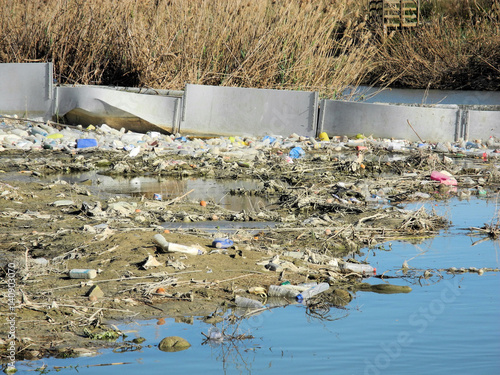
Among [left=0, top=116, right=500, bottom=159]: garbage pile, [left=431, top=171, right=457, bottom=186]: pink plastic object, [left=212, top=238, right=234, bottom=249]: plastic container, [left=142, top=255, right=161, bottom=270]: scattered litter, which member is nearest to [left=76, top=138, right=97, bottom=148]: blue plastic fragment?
[left=0, top=116, right=500, bottom=159]: garbage pile

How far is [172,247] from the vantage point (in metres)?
4.09

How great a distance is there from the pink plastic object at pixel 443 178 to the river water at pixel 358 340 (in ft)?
10.2

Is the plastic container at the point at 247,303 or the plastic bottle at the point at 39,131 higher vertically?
the plastic container at the point at 247,303

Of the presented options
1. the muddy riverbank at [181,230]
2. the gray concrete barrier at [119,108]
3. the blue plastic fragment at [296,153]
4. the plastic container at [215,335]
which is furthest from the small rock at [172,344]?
the gray concrete barrier at [119,108]

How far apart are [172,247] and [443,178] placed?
4.01m

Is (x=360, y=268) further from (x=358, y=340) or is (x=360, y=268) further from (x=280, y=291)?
(x=358, y=340)

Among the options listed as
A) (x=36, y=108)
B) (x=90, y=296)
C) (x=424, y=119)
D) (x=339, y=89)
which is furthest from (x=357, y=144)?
(x=90, y=296)

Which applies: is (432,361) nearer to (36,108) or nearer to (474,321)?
(474,321)

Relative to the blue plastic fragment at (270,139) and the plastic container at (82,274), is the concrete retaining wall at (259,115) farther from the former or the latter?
the plastic container at (82,274)

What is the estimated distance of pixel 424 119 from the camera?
9.79 m

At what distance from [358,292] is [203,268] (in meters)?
0.89

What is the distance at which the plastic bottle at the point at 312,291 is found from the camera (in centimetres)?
367

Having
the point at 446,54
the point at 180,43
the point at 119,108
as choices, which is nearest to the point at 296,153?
the point at 119,108

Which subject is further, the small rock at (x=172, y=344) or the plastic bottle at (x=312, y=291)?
the plastic bottle at (x=312, y=291)
